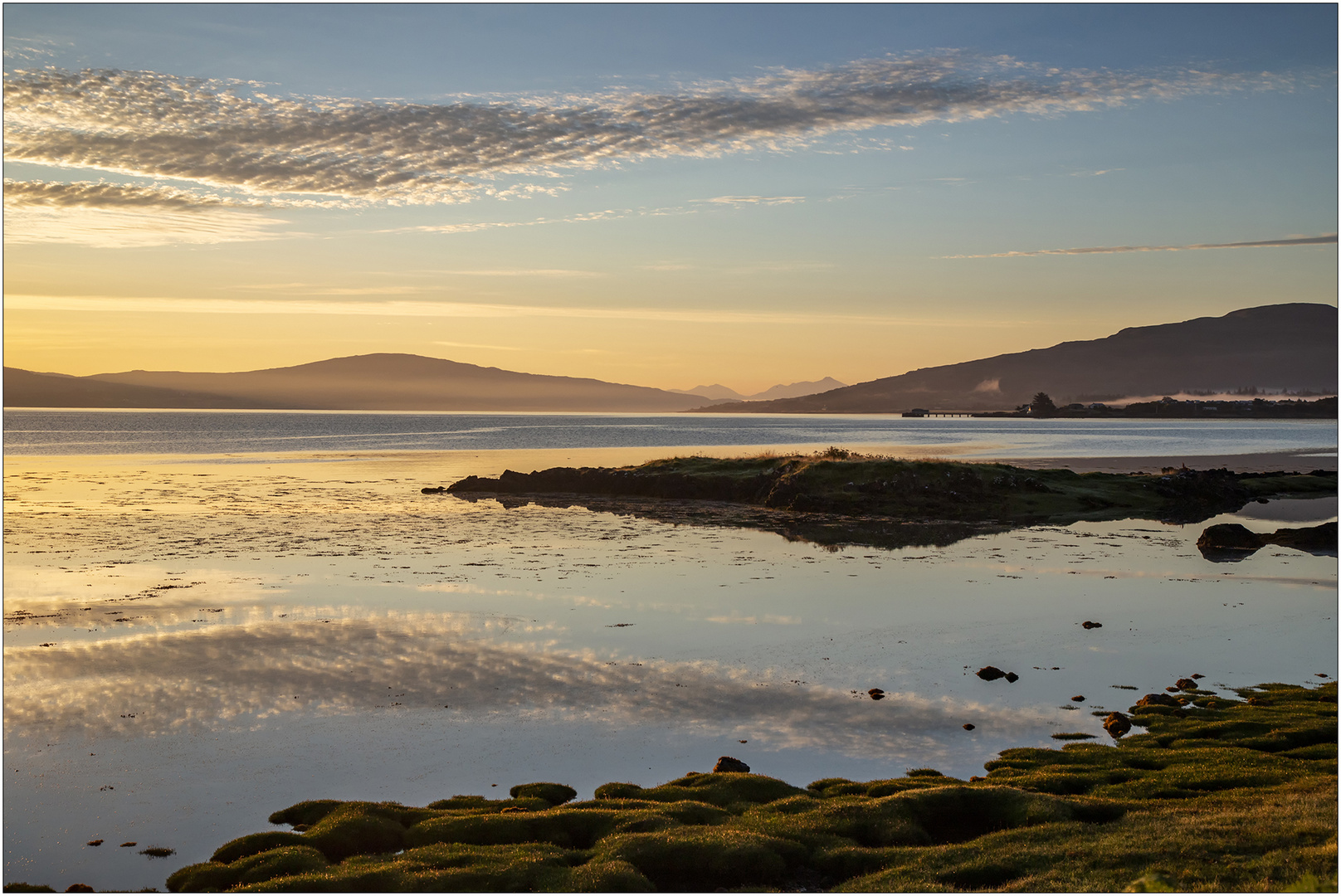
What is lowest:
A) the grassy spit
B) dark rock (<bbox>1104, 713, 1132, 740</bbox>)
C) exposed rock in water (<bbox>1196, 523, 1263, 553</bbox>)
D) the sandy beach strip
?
dark rock (<bbox>1104, 713, 1132, 740</bbox>)

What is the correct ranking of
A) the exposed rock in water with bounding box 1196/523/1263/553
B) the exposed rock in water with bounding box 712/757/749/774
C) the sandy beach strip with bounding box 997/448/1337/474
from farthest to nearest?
the sandy beach strip with bounding box 997/448/1337/474 → the exposed rock in water with bounding box 1196/523/1263/553 → the exposed rock in water with bounding box 712/757/749/774

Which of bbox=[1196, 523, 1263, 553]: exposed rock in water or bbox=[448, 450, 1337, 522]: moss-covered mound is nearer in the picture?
bbox=[1196, 523, 1263, 553]: exposed rock in water

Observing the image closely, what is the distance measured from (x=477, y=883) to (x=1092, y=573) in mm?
32609

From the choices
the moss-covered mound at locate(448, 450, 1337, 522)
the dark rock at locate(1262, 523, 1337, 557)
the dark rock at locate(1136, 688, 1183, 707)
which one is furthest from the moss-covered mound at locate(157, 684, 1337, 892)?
the moss-covered mound at locate(448, 450, 1337, 522)

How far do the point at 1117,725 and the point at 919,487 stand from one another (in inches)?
1695

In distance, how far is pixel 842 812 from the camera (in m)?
15.0

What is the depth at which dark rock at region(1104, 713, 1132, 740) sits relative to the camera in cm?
1950

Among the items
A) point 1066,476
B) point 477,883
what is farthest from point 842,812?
point 1066,476

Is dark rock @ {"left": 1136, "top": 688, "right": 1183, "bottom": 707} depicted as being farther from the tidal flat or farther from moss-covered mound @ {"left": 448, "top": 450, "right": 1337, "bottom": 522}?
moss-covered mound @ {"left": 448, "top": 450, "right": 1337, "bottom": 522}

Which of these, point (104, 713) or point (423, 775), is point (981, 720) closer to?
point (423, 775)

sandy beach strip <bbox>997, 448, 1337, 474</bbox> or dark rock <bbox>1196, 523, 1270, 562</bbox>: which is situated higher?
sandy beach strip <bbox>997, 448, 1337, 474</bbox>

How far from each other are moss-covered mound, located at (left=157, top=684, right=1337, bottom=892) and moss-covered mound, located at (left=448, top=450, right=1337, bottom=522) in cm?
4223

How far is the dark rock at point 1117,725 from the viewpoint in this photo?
19.5 meters

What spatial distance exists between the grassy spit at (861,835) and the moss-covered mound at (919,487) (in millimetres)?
42387
